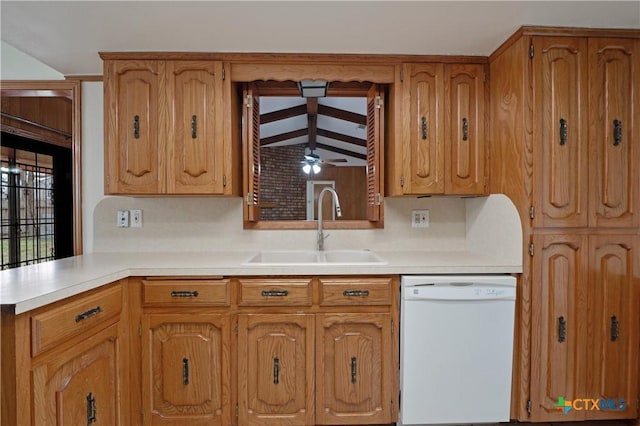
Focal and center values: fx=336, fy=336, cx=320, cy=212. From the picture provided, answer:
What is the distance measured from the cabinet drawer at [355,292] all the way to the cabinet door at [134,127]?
1.10 meters

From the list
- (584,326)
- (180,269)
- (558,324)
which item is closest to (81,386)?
(180,269)

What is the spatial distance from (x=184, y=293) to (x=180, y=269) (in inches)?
4.6

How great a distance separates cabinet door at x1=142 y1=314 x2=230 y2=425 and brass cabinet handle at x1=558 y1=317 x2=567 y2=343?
1.64m

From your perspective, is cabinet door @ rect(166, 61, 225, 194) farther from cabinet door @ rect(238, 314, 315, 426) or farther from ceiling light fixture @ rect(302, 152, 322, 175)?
ceiling light fixture @ rect(302, 152, 322, 175)

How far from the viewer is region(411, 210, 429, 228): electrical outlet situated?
7.46 feet

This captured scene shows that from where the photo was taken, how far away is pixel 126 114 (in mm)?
1884

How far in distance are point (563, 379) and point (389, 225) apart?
1.21 m

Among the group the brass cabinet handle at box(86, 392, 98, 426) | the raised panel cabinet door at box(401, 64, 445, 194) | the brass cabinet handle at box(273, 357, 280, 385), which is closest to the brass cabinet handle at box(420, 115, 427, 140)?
the raised panel cabinet door at box(401, 64, 445, 194)

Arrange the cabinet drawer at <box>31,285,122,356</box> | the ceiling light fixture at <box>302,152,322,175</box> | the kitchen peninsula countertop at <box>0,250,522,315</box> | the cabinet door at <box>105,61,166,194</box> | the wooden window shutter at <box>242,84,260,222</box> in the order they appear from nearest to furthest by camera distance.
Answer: the cabinet drawer at <box>31,285,122,356</box>, the kitchen peninsula countertop at <box>0,250,522,315</box>, the cabinet door at <box>105,61,166,194</box>, the wooden window shutter at <box>242,84,260,222</box>, the ceiling light fixture at <box>302,152,322,175</box>

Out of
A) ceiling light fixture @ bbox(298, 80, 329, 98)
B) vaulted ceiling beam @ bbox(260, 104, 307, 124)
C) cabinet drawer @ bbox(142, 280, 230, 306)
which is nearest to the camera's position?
cabinet drawer @ bbox(142, 280, 230, 306)

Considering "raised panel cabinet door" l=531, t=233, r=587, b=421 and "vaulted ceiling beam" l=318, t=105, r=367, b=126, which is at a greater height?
"vaulted ceiling beam" l=318, t=105, r=367, b=126

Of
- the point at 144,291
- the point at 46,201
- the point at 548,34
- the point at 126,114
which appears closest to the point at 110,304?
the point at 144,291

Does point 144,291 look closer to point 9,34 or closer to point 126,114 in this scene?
point 126,114

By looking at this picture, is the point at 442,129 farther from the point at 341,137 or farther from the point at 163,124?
the point at 163,124
